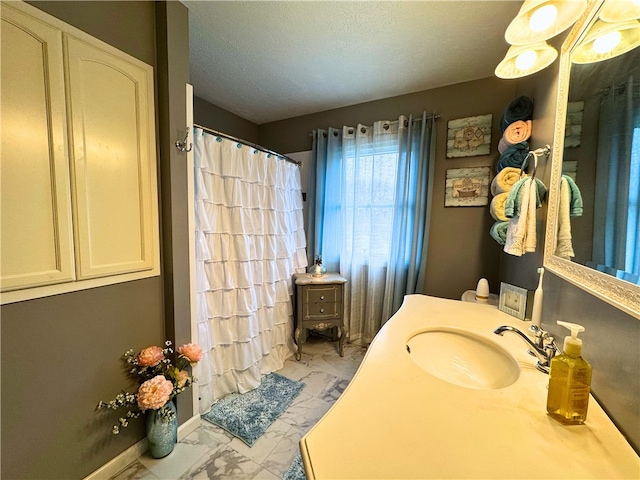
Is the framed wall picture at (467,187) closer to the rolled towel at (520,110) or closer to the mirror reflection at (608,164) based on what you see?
the rolled towel at (520,110)

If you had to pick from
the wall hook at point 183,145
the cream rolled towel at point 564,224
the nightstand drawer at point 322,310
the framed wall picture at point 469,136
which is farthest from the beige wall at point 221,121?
the cream rolled towel at point 564,224

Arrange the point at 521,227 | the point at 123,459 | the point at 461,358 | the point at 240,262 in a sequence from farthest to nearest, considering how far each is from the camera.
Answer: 1. the point at 240,262
2. the point at 123,459
3. the point at 521,227
4. the point at 461,358

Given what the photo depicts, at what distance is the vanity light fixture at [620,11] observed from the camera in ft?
1.79

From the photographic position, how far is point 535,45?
36.8 inches

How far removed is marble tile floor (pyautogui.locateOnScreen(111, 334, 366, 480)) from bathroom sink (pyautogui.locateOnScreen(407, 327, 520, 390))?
98 centimetres

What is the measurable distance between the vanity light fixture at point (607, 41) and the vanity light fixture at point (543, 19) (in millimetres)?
75

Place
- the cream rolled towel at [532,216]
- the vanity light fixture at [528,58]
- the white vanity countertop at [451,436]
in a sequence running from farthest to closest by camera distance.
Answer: the cream rolled towel at [532,216]
the vanity light fixture at [528,58]
the white vanity countertop at [451,436]

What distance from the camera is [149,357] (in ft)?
3.91

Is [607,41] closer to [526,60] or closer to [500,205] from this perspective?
[526,60]

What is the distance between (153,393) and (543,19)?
219 centimetres

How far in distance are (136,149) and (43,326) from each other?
0.85 m

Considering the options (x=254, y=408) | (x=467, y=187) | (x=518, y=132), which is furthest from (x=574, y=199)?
(x=254, y=408)

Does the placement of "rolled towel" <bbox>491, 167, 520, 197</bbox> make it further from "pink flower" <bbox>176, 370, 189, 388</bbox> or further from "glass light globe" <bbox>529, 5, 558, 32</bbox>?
"pink flower" <bbox>176, 370, 189, 388</bbox>

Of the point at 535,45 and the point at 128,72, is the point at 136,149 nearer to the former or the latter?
the point at 128,72
